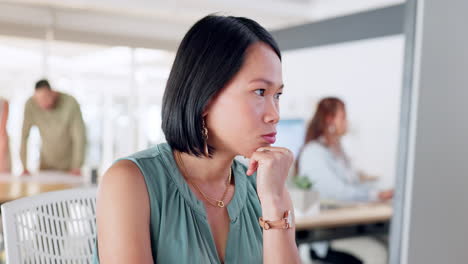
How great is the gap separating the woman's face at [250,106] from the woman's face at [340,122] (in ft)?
8.86

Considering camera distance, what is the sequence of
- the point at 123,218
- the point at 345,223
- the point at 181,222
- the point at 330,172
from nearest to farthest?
1. the point at 123,218
2. the point at 181,222
3. the point at 345,223
4. the point at 330,172

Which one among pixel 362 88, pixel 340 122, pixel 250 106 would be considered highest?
pixel 362 88

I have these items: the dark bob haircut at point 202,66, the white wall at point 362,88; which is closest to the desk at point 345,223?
the white wall at point 362,88

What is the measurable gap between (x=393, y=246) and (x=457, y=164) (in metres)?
0.49

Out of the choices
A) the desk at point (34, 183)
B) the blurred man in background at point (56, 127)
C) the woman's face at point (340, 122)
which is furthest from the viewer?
the blurred man in background at point (56, 127)

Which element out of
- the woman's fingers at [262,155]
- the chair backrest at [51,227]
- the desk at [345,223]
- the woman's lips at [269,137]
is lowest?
the desk at [345,223]

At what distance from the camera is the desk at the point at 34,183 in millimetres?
3053

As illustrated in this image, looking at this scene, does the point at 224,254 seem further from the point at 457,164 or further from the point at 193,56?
the point at 457,164

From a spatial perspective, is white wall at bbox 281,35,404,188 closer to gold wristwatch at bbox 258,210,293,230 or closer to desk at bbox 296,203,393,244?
desk at bbox 296,203,393,244

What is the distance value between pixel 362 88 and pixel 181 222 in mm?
2809

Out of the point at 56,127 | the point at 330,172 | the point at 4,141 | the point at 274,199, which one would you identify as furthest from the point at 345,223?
the point at 56,127

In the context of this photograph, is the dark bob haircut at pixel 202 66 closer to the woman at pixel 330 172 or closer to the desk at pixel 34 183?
the desk at pixel 34 183

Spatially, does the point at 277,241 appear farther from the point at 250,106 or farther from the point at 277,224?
the point at 250,106

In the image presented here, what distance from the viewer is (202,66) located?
1099 mm
